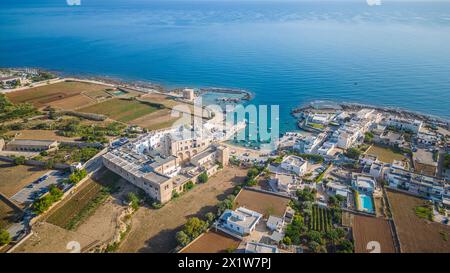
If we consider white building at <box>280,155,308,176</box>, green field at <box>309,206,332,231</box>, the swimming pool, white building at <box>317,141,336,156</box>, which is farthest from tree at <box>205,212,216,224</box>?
white building at <box>317,141,336,156</box>

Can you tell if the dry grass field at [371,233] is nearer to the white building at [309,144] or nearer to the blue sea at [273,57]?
the white building at [309,144]

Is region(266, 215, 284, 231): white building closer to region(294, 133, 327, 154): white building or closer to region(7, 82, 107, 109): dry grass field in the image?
region(294, 133, 327, 154): white building

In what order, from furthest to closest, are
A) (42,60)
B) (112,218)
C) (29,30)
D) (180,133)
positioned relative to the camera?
(29,30)
(42,60)
(180,133)
(112,218)

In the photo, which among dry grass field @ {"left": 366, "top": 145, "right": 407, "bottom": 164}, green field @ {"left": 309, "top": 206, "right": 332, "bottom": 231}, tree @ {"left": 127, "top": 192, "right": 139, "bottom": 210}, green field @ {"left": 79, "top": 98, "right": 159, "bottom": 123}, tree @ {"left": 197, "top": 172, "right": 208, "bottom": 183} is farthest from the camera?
green field @ {"left": 79, "top": 98, "right": 159, "bottom": 123}

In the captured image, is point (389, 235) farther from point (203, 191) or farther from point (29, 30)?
point (29, 30)

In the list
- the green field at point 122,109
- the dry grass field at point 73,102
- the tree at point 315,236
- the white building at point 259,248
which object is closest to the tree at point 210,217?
the white building at point 259,248
